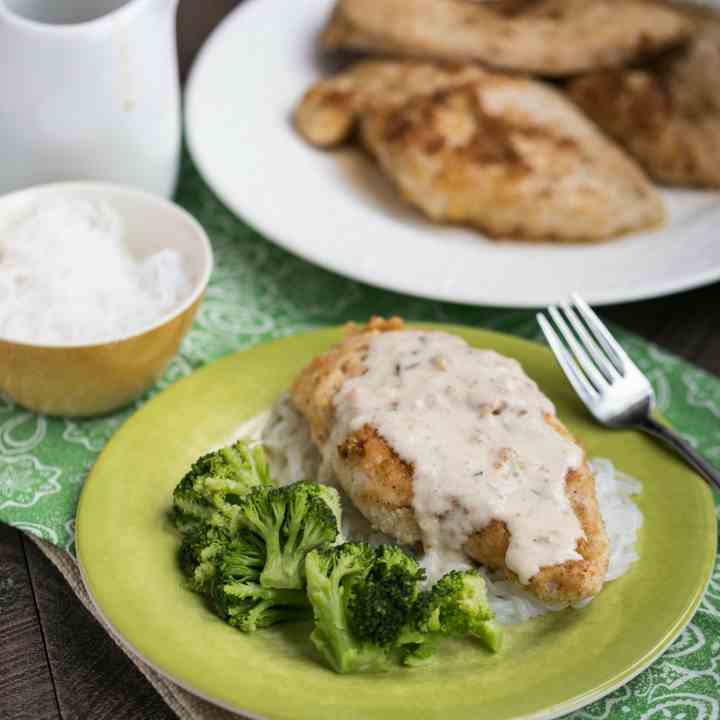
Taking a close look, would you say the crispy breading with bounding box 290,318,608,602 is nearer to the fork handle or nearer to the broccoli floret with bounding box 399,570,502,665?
the broccoli floret with bounding box 399,570,502,665

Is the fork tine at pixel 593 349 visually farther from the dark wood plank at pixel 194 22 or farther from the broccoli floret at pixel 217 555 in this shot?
the dark wood plank at pixel 194 22

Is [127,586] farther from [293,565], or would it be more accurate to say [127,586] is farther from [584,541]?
[584,541]

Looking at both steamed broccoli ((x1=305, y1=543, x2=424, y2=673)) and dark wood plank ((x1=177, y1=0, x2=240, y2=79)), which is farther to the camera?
dark wood plank ((x1=177, y1=0, x2=240, y2=79))

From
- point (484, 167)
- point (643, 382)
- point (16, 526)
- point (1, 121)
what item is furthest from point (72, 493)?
point (484, 167)

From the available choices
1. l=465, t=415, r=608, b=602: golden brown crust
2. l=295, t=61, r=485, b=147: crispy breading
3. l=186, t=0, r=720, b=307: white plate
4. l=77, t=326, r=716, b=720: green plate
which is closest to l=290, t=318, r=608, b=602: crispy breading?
l=465, t=415, r=608, b=602: golden brown crust

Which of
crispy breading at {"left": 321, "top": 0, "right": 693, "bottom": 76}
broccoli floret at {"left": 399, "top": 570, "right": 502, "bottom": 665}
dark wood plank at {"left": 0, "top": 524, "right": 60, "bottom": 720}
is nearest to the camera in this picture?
broccoli floret at {"left": 399, "top": 570, "right": 502, "bottom": 665}

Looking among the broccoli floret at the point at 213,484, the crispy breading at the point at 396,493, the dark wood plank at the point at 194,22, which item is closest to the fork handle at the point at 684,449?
the crispy breading at the point at 396,493

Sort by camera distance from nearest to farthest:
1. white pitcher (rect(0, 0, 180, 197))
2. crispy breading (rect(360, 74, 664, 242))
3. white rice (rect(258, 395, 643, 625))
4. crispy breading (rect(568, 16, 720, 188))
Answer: white rice (rect(258, 395, 643, 625)), white pitcher (rect(0, 0, 180, 197)), crispy breading (rect(360, 74, 664, 242)), crispy breading (rect(568, 16, 720, 188))
